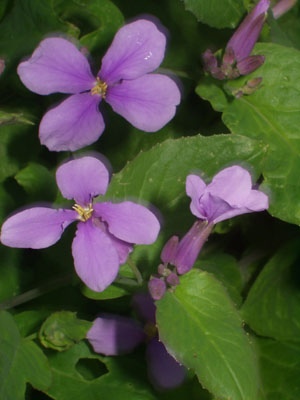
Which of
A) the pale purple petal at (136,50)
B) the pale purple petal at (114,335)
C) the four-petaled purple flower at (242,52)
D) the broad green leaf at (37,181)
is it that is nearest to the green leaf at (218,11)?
the four-petaled purple flower at (242,52)

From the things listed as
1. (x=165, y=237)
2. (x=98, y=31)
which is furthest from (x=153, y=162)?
(x=98, y=31)

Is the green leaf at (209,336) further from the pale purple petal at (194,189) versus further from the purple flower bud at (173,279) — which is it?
the pale purple petal at (194,189)

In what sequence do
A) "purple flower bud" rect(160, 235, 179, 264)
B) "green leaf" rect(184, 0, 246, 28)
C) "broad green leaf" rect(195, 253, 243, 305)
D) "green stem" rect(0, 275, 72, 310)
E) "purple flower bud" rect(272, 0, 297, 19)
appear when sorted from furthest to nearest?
"purple flower bud" rect(272, 0, 297, 19)
"broad green leaf" rect(195, 253, 243, 305)
"green leaf" rect(184, 0, 246, 28)
"green stem" rect(0, 275, 72, 310)
"purple flower bud" rect(160, 235, 179, 264)

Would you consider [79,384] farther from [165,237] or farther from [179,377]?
[165,237]

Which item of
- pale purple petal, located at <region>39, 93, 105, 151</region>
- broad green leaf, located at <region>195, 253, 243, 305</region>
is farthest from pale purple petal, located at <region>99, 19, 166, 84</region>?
broad green leaf, located at <region>195, 253, 243, 305</region>

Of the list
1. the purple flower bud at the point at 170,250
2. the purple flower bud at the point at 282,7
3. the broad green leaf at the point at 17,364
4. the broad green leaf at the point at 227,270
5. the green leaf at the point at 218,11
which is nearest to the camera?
the purple flower bud at the point at 170,250

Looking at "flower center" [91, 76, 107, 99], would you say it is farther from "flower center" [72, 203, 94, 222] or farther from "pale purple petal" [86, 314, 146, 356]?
"pale purple petal" [86, 314, 146, 356]
